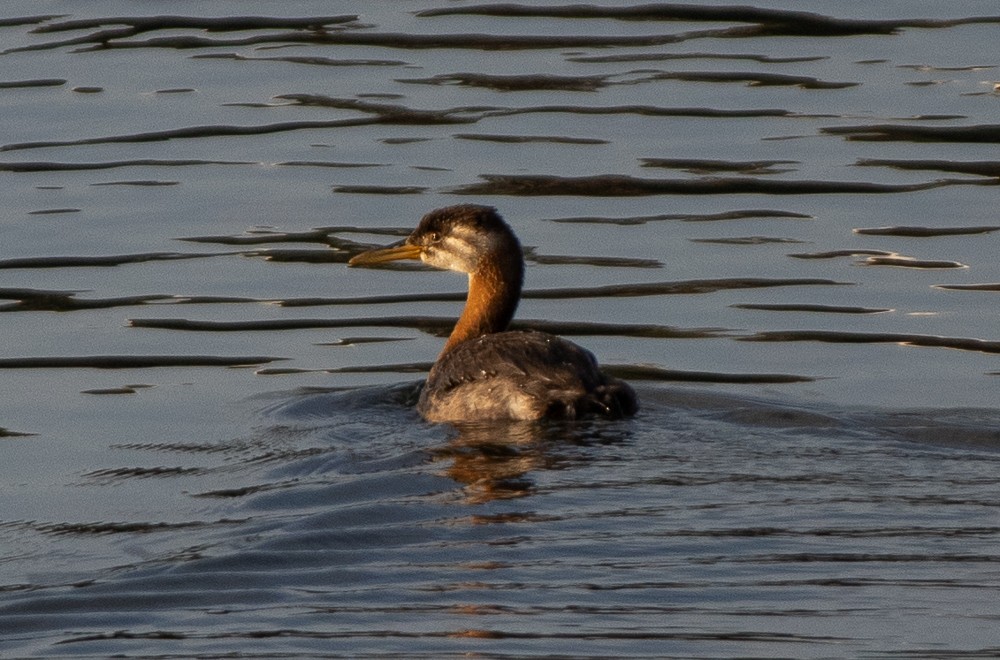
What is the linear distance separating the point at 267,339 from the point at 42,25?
292 inches

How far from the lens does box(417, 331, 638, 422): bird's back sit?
36.1 ft

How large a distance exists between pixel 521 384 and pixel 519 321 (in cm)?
230

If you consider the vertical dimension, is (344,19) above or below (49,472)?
above

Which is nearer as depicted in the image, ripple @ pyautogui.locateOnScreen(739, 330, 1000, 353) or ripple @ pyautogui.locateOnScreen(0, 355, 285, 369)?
ripple @ pyautogui.locateOnScreen(739, 330, 1000, 353)

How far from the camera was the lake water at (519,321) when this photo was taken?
27.0 feet

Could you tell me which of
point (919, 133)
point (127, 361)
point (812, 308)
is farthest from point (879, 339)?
point (127, 361)

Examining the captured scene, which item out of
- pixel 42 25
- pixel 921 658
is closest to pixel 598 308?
pixel 921 658

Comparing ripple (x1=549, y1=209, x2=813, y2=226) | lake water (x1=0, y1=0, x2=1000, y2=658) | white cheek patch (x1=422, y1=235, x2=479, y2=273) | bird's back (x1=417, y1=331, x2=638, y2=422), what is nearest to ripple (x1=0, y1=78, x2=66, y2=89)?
lake water (x1=0, y1=0, x2=1000, y2=658)

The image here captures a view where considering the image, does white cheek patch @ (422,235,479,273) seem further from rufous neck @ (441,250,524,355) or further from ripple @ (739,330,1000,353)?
ripple @ (739,330,1000,353)

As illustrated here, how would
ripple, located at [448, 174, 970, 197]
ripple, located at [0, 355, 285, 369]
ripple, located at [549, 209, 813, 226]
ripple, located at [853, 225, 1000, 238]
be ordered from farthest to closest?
ripple, located at [448, 174, 970, 197] < ripple, located at [549, 209, 813, 226] < ripple, located at [853, 225, 1000, 238] < ripple, located at [0, 355, 285, 369]

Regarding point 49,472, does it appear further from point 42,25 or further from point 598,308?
point 42,25

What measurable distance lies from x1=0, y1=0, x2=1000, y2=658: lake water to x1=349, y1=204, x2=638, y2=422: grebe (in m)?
0.18

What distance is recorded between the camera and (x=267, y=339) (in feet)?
42.9

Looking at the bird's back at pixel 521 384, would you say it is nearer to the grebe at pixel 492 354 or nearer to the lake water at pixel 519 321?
the grebe at pixel 492 354
